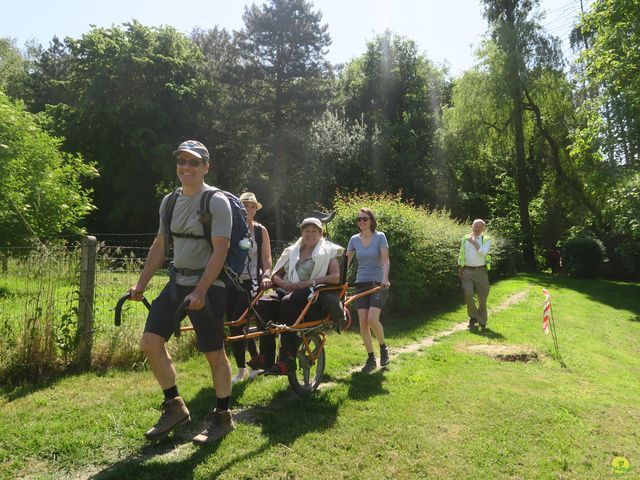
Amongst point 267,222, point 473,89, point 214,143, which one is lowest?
point 267,222

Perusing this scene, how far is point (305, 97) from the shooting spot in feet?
102

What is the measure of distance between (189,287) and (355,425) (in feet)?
6.20

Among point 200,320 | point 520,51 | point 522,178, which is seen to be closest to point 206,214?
point 200,320

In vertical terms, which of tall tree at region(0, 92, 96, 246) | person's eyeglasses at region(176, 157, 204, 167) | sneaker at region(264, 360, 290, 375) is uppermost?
tall tree at region(0, 92, 96, 246)

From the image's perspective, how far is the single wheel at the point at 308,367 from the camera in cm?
514

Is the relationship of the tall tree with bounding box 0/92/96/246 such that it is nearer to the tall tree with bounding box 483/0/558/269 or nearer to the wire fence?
the wire fence

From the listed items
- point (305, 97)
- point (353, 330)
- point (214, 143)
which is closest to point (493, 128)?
point (305, 97)

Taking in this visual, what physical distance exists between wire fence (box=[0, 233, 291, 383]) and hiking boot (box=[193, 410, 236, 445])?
220 centimetres

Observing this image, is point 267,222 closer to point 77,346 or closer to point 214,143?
point 214,143

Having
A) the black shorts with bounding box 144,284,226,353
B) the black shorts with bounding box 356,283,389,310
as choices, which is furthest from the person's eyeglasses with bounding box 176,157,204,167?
the black shorts with bounding box 356,283,389,310

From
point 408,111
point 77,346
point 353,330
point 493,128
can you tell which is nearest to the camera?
point 77,346

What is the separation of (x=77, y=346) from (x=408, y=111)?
2982 cm

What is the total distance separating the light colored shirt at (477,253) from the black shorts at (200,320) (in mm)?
7450

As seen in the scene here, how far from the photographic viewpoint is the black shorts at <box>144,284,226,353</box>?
12.5ft
